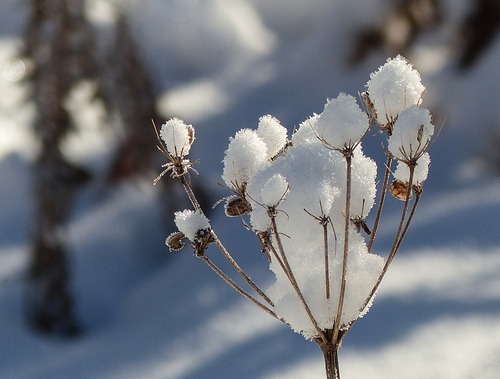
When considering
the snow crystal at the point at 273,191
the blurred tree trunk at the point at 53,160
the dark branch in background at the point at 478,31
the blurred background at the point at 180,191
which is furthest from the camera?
the dark branch in background at the point at 478,31

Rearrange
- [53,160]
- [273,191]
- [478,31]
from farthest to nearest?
1. [478,31]
2. [53,160]
3. [273,191]

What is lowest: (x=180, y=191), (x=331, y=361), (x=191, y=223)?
(x=331, y=361)

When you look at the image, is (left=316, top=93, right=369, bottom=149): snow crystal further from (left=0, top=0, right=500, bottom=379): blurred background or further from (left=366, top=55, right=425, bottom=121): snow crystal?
(left=0, top=0, right=500, bottom=379): blurred background

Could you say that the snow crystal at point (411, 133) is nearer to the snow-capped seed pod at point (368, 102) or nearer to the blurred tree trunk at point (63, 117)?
the snow-capped seed pod at point (368, 102)

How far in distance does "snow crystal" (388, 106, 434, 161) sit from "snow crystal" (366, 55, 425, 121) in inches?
1.2

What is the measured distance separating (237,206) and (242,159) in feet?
0.13

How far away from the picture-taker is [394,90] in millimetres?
411

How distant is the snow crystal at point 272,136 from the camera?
468mm

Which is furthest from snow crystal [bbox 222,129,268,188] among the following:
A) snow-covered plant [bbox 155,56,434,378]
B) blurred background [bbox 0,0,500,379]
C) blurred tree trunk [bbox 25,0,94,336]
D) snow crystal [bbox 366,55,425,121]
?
blurred tree trunk [bbox 25,0,94,336]

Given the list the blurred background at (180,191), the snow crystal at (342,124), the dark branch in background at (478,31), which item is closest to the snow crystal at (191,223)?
the snow crystal at (342,124)

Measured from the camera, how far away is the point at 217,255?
1518 mm

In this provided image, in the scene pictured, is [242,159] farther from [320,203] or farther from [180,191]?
[180,191]

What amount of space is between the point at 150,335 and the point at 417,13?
4.58 ft

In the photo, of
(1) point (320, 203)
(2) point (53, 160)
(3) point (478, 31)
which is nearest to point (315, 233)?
(1) point (320, 203)
